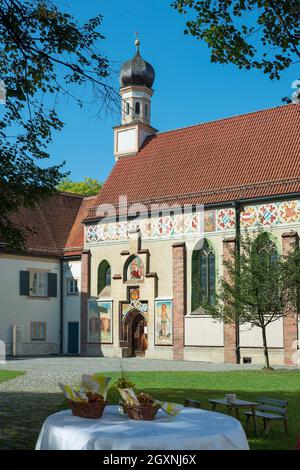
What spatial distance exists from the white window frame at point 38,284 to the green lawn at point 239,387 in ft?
54.6

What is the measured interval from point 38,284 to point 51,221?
521 centimetres

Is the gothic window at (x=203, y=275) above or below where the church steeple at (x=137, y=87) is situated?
below

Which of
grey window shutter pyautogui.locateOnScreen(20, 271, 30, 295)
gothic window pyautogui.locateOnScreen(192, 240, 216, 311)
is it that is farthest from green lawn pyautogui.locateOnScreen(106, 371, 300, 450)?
grey window shutter pyautogui.locateOnScreen(20, 271, 30, 295)

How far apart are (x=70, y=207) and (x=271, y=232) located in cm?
1834

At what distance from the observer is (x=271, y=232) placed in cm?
3184

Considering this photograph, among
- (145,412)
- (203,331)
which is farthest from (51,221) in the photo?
(145,412)

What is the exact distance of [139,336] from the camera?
37156 mm

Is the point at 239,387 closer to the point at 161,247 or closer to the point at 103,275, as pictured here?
the point at 161,247

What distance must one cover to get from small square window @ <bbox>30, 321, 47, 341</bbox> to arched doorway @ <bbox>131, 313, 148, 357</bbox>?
19.6ft

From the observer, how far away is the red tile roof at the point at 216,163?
3353 cm

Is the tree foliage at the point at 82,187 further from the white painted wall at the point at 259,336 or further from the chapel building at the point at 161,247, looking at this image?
the white painted wall at the point at 259,336

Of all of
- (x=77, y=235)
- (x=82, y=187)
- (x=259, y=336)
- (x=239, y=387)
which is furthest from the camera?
(x=82, y=187)

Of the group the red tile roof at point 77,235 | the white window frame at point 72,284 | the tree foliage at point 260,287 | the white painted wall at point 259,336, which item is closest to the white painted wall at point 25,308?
the white window frame at point 72,284

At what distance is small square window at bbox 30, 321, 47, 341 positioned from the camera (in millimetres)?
39400
